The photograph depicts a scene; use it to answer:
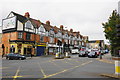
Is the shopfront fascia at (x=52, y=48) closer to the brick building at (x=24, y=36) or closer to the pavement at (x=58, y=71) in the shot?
the brick building at (x=24, y=36)

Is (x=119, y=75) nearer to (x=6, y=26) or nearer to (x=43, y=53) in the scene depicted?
(x=43, y=53)

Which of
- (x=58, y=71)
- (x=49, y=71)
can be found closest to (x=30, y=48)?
(x=49, y=71)

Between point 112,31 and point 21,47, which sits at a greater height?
point 112,31

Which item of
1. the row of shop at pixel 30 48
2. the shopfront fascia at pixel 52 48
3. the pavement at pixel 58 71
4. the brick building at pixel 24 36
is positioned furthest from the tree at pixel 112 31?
the shopfront fascia at pixel 52 48

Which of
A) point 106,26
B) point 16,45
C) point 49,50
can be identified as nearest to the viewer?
point 106,26

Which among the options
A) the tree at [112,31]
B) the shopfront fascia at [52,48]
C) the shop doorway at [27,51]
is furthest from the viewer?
the shopfront fascia at [52,48]

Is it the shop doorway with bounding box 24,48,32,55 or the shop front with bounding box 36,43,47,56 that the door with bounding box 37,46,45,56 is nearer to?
the shop front with bounding box 36,43,47,56

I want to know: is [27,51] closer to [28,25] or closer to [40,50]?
[40,50]

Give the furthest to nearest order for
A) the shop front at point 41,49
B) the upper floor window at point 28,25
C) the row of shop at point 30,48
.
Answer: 1. the shop front at point 41,49
2. the upper floor window at point 28,25
3. the row of shop at point 30,48

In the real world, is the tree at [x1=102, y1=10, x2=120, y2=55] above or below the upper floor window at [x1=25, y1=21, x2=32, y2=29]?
below

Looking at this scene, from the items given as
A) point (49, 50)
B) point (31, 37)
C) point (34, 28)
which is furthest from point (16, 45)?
point (49, 50)

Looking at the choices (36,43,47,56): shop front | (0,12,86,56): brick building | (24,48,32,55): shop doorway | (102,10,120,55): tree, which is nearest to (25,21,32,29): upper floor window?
(0,12,86,56): brick building

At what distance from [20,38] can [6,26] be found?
7048 millimetres

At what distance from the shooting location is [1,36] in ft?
117
